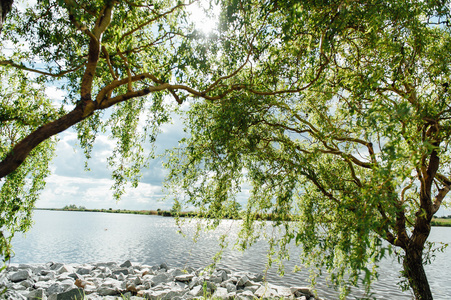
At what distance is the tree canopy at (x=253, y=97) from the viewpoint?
15.9 feet

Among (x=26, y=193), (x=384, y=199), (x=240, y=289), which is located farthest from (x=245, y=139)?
(x=240, y=289)

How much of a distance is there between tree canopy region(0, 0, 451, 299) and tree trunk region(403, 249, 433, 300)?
27 mm

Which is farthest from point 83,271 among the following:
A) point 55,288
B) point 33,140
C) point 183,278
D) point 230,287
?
point 33,140

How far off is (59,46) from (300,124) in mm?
5883

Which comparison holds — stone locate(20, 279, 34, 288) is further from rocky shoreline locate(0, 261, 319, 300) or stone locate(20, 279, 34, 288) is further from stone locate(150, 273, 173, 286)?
stone locate(150, 273, 173, 286)

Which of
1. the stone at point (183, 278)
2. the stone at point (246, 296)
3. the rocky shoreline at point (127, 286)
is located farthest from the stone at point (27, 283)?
the stone at point (246, 296)

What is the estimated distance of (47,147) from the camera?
792 centimetres

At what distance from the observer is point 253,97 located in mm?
5348

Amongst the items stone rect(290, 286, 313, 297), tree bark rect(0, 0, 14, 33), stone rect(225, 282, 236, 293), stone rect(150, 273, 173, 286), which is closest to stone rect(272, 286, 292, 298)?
stone rect(290, 286, 313, 297)

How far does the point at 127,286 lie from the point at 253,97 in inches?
335

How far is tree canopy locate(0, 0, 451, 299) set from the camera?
4.84m

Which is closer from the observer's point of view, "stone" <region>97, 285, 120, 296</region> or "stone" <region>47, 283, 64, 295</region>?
"stone" <region>47, 283, 64, 295</region>

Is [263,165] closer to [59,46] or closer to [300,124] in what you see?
[300,124]

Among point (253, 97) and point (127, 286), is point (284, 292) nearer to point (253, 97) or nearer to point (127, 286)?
point (127, 286)
